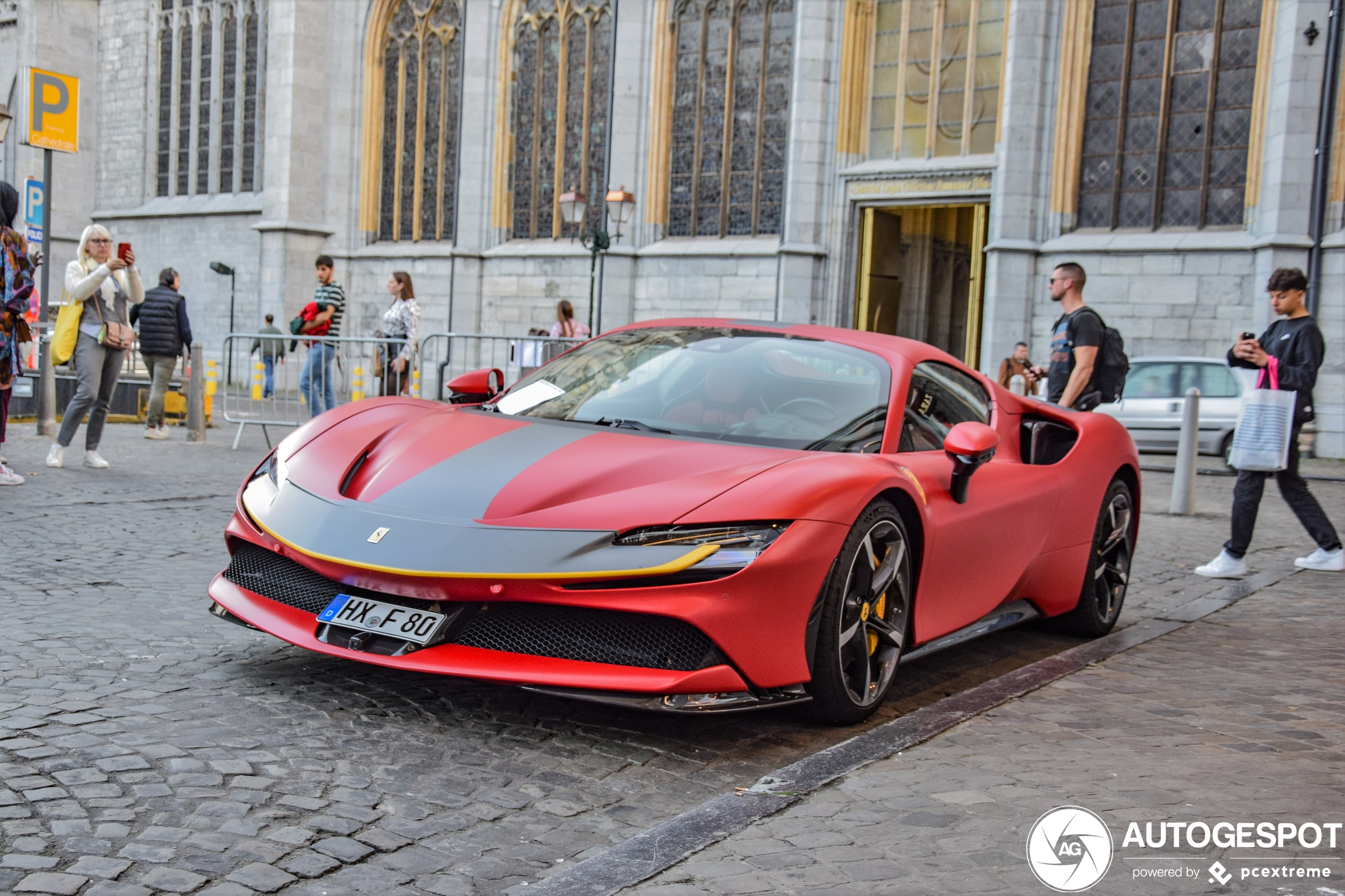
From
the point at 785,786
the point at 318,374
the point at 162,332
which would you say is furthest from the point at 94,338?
the point at 785,786

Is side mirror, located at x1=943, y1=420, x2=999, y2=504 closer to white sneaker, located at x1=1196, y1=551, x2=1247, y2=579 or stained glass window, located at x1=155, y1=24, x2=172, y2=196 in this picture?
white sneaker, located at x1=1196, y1=551, x2=1247, y2=579

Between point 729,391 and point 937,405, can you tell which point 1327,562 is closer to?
point 937,405

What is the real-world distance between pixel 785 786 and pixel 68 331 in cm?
825

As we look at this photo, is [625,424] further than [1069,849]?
Yes

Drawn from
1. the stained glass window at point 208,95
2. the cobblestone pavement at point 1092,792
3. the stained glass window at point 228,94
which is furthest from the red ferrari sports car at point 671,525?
the stained glass window at point 228,94

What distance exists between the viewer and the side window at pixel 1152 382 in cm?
1783

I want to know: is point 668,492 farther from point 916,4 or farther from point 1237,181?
point 916,4

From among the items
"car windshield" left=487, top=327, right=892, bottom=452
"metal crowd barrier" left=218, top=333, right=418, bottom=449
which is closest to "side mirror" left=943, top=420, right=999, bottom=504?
"car windshield" left=487, top=327, right=892, bottom=452

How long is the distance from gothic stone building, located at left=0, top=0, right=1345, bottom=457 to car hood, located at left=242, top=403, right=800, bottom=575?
1709 centimetres

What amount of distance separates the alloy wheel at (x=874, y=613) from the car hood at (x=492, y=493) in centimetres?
39

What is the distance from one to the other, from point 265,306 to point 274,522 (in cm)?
2486

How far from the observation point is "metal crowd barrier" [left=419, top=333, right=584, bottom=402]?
14.6 metres

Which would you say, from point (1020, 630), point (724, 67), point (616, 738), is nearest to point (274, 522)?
point (616, 738)

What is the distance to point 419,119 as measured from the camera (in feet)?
89.7
